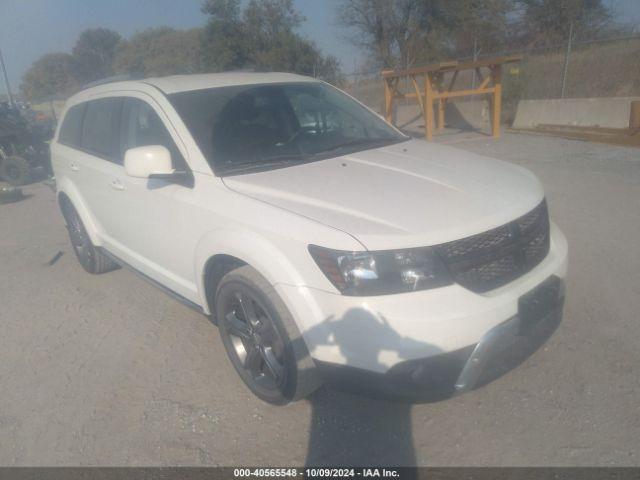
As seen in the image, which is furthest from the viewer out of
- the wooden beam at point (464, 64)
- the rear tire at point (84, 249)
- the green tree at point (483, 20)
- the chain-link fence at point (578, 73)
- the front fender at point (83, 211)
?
the green tree at point (483, 20)

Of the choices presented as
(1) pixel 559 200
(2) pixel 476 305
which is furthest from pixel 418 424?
(1) pixel 559 200

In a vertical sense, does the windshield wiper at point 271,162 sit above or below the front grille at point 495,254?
above

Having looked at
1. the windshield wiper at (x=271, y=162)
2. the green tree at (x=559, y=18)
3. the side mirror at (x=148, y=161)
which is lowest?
the windshield wiper at (x=271, y=162)

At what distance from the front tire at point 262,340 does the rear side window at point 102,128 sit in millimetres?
1756

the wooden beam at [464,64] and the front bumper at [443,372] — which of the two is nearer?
the front bumper at [443,372]

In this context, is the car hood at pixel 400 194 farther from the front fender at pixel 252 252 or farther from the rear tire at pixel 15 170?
the rear tire at pixel 15 170

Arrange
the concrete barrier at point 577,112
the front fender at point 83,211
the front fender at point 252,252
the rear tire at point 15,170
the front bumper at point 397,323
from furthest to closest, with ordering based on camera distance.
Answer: the rear tire at point 15,170 < the concrete barrier at point 577,112 < the front fender at point 83,211 < the front fender at point 252,252 < the front bumper at point 397,323

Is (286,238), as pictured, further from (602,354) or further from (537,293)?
(602,354)

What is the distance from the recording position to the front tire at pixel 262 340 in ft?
8.20

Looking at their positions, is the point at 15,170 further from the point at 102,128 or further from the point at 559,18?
the point at 559,18

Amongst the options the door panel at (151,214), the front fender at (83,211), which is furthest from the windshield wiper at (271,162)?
the front fender at (83,211)

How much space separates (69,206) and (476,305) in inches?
170

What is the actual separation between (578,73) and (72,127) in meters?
17.8

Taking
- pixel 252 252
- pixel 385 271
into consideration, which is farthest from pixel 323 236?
pixel 252 252
